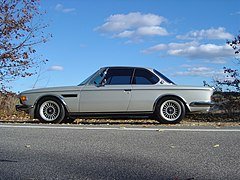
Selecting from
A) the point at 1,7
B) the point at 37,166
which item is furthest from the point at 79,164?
the point at 1,7

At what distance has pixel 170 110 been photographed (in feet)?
28.9

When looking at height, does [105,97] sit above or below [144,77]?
below

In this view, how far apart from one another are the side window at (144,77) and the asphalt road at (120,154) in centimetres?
234

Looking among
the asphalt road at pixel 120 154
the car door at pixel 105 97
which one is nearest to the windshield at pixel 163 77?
the car door at pixel 105 97

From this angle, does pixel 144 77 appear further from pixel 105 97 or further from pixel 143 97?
pixel 105 97

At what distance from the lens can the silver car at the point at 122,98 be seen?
8.84 metres

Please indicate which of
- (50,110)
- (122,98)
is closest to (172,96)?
(122,98)

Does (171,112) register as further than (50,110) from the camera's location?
No

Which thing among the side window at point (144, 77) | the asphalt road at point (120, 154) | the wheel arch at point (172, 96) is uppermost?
the side window at point (144, 77)

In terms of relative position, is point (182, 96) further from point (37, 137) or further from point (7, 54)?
point (7, 54)

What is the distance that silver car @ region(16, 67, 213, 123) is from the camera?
8.84 meters

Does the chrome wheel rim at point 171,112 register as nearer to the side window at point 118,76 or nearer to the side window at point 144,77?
the side window at point 144,77

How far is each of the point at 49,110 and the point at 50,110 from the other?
29 mm

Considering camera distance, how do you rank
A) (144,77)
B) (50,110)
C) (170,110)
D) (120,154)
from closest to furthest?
(120,154), (170,110), (50,110), (144,77)
